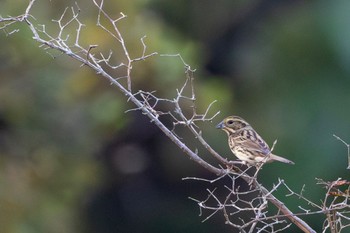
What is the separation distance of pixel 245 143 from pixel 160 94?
528 centimetres

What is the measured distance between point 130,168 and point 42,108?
218 cm

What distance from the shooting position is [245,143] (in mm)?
6258

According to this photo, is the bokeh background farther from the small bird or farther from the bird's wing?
the bird's wing

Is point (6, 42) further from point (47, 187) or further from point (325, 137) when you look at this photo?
point (325, 137)

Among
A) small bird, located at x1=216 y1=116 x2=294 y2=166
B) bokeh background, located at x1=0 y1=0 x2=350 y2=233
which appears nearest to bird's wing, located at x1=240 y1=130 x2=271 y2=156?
small bird, located at x1=216 y1=116 x2=294 y2=166

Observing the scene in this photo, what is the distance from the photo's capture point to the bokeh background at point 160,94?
11.3 meters

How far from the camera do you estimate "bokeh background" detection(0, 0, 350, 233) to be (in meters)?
11.3

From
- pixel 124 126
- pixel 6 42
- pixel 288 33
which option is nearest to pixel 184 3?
pixel 288 33

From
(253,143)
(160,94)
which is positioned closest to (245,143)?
(253,143)

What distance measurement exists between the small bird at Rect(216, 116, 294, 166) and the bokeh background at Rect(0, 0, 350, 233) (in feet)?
13.4

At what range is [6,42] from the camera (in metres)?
11.2

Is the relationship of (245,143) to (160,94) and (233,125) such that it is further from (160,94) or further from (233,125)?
(160,94)

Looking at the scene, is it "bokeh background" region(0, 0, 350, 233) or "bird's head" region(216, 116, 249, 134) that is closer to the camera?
"bird's head" region(216, 116, 249, 134)

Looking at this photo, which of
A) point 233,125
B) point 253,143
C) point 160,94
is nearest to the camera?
point 253,143
